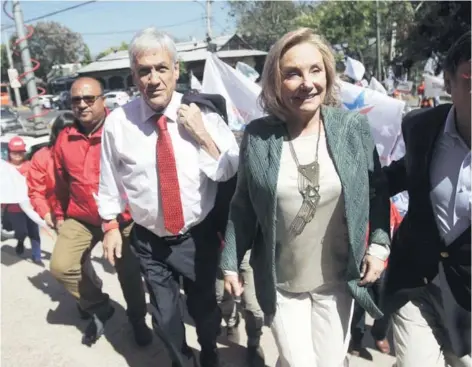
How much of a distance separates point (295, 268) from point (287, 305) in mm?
177

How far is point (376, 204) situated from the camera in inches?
75.7

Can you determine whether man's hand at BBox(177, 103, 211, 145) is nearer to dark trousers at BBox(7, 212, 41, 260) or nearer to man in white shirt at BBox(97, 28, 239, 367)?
man in white shirt at BBox(97, 28, 239, 367)

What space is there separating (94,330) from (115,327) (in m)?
0.23

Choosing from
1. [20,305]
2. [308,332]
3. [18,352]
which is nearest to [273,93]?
[308,332]

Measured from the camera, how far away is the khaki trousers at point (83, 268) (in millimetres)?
3215

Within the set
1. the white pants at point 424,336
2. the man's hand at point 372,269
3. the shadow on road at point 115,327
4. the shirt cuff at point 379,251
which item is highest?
the shirt cuff at point 379,251

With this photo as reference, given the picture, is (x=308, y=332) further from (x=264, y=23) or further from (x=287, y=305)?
(x=264, y=23)

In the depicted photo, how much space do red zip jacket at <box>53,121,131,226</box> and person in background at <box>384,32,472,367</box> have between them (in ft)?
6.18

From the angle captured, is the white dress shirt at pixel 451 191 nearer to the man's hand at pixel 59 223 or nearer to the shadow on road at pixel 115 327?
the shadow on road at pixel 115 327

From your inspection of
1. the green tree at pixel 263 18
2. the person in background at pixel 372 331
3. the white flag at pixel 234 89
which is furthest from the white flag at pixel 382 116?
the green tree at pixel 263 18

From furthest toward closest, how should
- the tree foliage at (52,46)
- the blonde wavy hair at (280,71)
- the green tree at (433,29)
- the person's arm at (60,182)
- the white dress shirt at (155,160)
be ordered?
the tree foliage at (52,46)
the green tree at (433,29)
the person's arm at (60,182)
the white dress shirt at (155,160)
the blonde wavy hair at (280,71)

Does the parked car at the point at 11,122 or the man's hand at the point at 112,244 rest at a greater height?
the man's hand at the point at 112,244

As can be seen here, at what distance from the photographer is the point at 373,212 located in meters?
1.93

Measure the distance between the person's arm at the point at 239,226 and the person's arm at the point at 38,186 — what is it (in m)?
2.09
